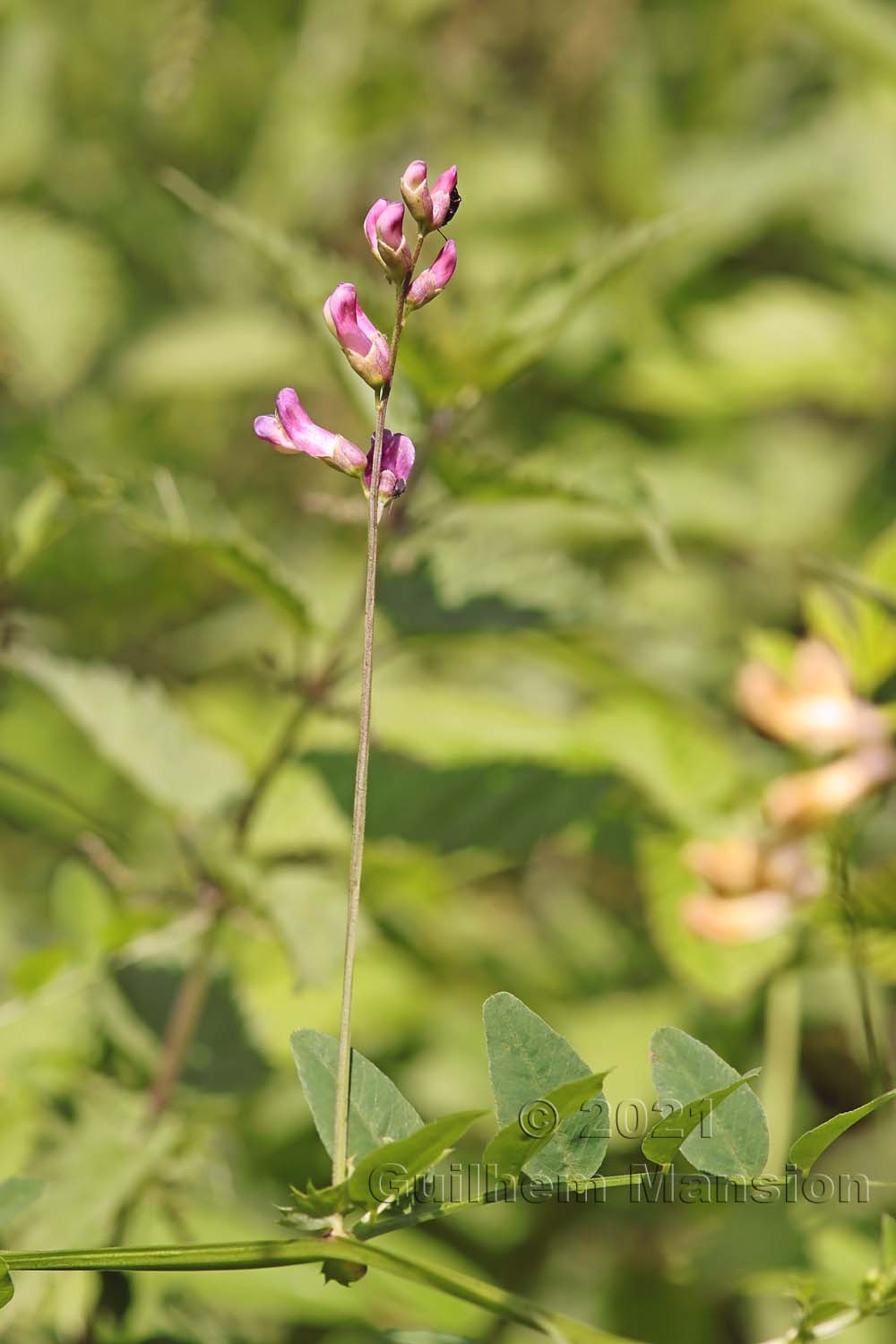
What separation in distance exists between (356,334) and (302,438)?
6 cm

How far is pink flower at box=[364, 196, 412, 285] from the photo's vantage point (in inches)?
23.0

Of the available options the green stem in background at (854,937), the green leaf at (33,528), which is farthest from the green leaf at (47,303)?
the green stem in background at (854,937)

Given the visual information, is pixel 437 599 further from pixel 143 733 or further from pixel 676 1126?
pixel 676 1126

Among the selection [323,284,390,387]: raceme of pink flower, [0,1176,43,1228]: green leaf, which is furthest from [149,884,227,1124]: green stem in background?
[323,284,390,387]: raceme of pink flower

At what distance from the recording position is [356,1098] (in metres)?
0.63

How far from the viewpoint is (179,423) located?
8.33 feet

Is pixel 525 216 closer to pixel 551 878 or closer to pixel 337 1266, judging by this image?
pixel 551 878

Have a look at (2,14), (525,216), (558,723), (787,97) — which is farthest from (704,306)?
(2,14)

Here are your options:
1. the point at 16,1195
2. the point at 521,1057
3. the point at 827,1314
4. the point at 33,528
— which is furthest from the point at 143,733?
the point at 827,1314

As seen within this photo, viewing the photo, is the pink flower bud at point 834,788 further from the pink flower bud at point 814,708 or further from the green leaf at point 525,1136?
the green leaf at point 525,1136

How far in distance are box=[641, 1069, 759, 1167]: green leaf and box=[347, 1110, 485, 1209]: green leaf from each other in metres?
0.10

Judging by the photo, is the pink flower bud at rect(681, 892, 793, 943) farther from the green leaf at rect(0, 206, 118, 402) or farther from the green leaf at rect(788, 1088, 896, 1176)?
the green leaf at rect(0, 206, 118, 402)

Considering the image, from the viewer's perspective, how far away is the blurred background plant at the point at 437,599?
1.07 metres

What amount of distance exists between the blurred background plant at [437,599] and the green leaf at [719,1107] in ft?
0.83
